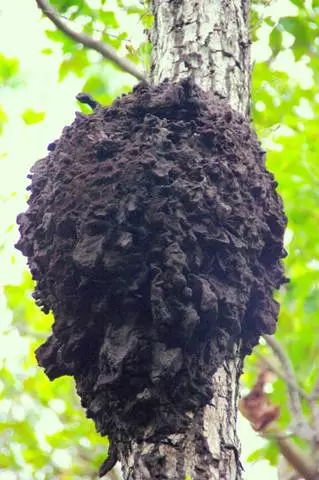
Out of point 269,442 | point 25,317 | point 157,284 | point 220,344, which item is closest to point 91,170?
point 157,284

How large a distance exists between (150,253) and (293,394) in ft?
8.15

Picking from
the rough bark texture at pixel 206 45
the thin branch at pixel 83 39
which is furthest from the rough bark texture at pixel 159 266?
the thin branch at pixel 83 39

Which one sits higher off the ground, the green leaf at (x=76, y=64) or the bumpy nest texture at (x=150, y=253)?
the green leaf at (x=76, y=64)

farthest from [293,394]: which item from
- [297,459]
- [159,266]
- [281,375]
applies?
[159,266]

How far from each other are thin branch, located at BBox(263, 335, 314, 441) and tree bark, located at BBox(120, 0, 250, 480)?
167 centimetres

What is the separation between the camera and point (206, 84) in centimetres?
216

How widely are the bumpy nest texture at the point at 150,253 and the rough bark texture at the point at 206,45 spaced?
28cm

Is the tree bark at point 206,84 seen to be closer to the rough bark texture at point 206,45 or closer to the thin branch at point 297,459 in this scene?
the rough bark texture at point 206,45

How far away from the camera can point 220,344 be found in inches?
65.6

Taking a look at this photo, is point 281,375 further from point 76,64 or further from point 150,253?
point 150,253

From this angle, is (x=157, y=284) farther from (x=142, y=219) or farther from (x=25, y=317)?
(x=25, y=317)

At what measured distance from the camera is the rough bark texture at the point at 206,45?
2.20 metres

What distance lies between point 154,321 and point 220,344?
19cm

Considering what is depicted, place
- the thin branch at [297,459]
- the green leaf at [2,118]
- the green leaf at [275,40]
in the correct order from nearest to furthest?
1. the thin branch at [297,459]
2. the green leaf at [275,40]
3. the green leaf at [2,118]
